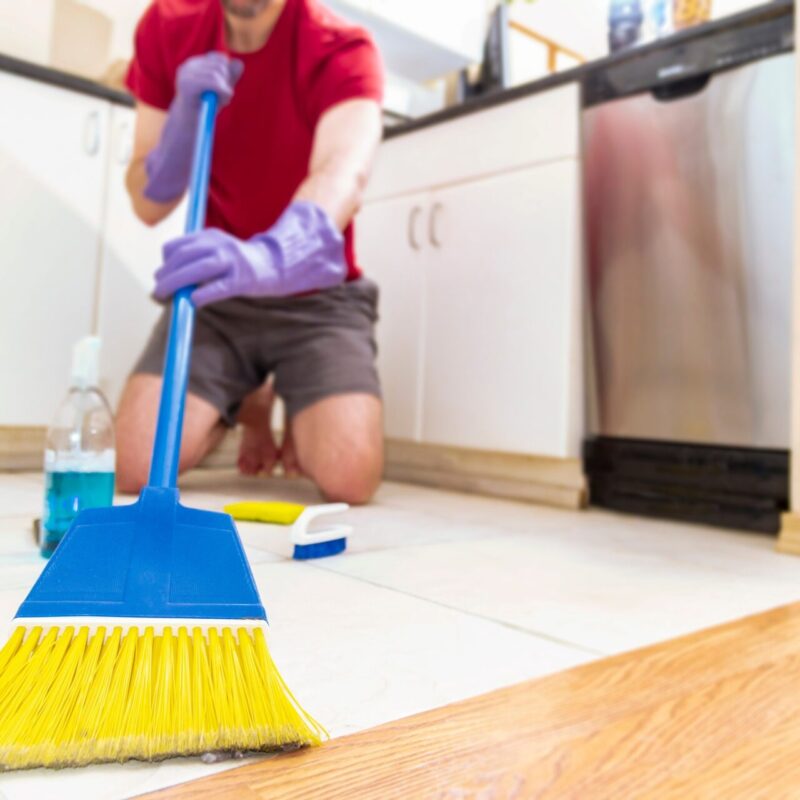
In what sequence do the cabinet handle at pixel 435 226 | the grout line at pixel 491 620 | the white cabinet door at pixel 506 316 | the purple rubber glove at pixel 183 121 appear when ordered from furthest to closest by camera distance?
the cabinet handle at pixel 435 226 → the white cabinet door at pixel 506 316 → the purple rubber glove at pixel 183 121 → the grout line at pixel 491 620

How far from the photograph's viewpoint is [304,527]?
0.91 metres

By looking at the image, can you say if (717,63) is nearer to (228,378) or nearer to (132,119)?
(228,378)

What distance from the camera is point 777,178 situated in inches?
52.5

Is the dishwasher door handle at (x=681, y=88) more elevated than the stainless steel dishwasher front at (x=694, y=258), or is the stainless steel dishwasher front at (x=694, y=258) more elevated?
the dishwasher door handle at (x=681, y=88)

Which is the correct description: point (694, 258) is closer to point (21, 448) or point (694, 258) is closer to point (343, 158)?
point (343, 158)

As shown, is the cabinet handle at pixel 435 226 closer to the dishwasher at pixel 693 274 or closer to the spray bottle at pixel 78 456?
the dishwasher at pixel 693 274

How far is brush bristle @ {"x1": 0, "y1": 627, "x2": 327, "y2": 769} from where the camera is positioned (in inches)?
14.9

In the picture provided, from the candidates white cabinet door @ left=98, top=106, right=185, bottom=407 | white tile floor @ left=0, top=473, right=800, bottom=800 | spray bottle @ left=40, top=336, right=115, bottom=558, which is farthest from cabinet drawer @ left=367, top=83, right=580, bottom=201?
spray bottle @ left=40, top=336, right=115, bottom=558

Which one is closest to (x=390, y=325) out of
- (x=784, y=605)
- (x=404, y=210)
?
(x=404, y=210)

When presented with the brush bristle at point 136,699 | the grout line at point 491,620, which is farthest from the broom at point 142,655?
the grout line at point 491,620

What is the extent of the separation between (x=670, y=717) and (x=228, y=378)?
45.1 inches

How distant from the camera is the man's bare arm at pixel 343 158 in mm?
1181

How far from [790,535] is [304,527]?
73 centimetres

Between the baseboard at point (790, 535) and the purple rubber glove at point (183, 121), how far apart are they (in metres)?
1.00
